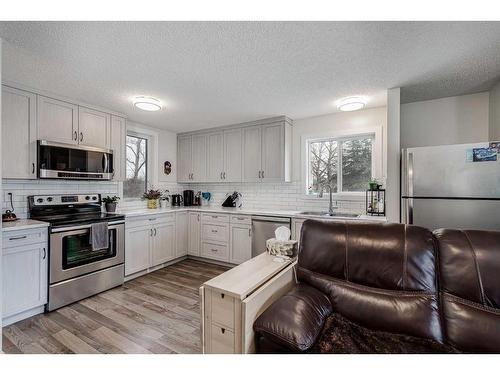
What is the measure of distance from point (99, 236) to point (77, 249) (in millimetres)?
235

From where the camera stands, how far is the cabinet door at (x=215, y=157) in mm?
4203

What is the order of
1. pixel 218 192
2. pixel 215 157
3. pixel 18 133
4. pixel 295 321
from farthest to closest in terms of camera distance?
1. pixel 218 192
2. pixel 215 157
3. pixel 18 133
4. pixel 295 321

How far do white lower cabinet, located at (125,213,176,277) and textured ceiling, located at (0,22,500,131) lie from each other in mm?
1653

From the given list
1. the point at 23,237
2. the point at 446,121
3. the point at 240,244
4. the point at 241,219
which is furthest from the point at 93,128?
the point at 446,121

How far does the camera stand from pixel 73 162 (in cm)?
283

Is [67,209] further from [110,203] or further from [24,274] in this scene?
[24,274]

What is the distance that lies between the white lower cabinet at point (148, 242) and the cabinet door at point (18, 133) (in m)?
Answer: 1.21

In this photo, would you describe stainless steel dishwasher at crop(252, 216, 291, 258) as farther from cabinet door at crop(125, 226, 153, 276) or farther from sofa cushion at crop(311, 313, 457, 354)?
sofa cushion at crop(311, 313, 457, 354)

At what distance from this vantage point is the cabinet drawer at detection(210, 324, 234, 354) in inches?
46.7

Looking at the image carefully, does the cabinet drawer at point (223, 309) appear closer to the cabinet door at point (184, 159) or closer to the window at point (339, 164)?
the window at point (339, 164)

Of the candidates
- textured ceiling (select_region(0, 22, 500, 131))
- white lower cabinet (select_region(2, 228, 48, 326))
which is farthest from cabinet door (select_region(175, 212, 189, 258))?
textured ceiling (select_region(0, 22, 500, 131))

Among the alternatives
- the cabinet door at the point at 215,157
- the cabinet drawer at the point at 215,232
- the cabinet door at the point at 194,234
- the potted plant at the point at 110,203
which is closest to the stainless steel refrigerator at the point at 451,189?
the cabinet drawer at the point at 215,232

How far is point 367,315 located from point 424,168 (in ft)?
5.13
